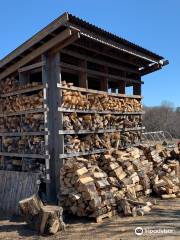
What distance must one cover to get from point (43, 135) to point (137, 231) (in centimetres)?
356

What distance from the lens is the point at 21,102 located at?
9.91 metres

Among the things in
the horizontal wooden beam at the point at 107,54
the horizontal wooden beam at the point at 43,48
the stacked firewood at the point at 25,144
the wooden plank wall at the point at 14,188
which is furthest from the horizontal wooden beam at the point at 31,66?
the wooden plank wall at the point at 14,188

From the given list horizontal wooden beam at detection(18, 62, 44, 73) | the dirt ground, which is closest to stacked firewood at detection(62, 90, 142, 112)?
horizontal wooden beam at detection(18, 62, 44, 73)

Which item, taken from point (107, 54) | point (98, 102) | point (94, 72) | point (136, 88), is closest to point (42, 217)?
point (98, 102)

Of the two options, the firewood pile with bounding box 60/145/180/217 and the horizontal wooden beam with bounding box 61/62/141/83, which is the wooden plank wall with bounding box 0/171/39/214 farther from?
the horizontal wooden beam with bounding box 61/62/141/83

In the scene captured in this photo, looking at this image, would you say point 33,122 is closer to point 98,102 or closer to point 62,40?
point 98,102

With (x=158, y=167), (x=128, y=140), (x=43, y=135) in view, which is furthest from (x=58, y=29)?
(x=158, y=167)

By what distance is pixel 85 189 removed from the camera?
8102mm

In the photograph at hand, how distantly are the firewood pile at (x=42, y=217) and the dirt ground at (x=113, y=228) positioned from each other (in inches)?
6.2

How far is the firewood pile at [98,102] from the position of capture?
30.9 ft

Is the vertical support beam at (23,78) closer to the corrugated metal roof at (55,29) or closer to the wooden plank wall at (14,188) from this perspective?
the corrugated metal roof at (55,29)

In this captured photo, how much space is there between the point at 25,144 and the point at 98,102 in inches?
98.7

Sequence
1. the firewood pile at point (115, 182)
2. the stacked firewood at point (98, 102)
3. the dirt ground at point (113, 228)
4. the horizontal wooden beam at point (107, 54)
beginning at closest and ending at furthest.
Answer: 1. the dirt ground at point (113, 228)
2. the firewood pile at point (115, 182)
3. the stacked firewood at point (98, 102)
4. the horizontal wooden beam at point (107, 54)

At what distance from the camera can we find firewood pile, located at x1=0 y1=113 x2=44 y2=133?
9.39 meters
